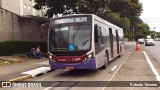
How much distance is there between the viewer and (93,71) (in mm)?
16750

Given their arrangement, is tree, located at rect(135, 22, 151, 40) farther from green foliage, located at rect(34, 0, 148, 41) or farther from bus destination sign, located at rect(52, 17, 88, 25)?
bus destination sign, located at rect(52, 17, 88, 25)

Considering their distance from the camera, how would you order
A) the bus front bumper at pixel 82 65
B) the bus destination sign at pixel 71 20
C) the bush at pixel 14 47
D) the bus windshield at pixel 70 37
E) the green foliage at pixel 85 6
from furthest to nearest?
the green foliage at pixel 85 6
the bush at pixel 14 47
the bus destination sign at pixel 71 20
the bus windshield at pixel 70 37
the bus front bumper at pixel 82 65

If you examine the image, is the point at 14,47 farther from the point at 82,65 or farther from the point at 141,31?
the point at 141,31

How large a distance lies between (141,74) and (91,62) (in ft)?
7.71

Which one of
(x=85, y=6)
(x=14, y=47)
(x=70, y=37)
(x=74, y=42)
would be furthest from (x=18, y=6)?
(x=74, y=42)

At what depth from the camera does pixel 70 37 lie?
14.8 meters

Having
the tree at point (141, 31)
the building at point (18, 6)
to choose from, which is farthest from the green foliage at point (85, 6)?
the tree at point (141, 31)

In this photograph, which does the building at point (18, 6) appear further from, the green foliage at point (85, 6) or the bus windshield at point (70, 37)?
the bus windshield at point (70, 37)

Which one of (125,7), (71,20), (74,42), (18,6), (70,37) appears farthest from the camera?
(18,6)

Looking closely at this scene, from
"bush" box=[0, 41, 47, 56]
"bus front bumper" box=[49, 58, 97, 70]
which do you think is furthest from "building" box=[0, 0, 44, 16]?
"bus front bumper" box=[49, 58, 97, 70]

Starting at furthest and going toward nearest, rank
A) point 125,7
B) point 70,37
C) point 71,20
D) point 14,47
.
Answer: point 125,7, point 14,47, point 71,20, point 70,37

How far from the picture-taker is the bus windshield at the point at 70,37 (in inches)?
576

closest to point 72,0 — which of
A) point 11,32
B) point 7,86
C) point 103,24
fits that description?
point 11,32

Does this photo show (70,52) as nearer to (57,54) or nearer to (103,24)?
(57,54)
